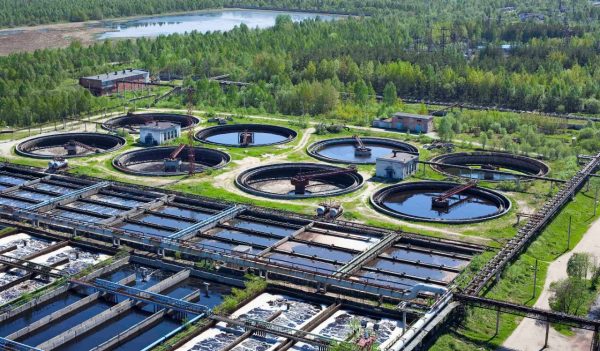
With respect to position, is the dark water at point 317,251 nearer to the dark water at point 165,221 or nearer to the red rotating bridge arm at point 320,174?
the dark water at point 165,221

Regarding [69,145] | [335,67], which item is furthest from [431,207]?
[335,67]

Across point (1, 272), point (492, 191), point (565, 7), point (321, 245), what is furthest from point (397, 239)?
point (565, 7)

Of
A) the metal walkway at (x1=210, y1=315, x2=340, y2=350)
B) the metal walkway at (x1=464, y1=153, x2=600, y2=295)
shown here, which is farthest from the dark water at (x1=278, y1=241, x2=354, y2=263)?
the metal walkway at (x1=210, y1=315, x2=340, y2=350)

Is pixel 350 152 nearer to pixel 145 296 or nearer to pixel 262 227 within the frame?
pixel 262 227

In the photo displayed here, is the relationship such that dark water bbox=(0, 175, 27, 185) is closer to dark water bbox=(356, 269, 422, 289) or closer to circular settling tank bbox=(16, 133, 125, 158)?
circular settling tank bbox=(16, 133, 125, 158)

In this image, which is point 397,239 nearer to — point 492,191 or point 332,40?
point 492,191

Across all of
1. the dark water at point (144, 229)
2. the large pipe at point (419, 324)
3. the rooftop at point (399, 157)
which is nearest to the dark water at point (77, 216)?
the dark water at point (144, 229)
